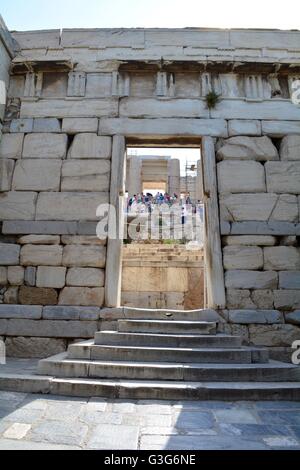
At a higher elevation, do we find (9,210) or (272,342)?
(9,210)

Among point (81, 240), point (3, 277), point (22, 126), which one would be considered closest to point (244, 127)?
point (81, 240)

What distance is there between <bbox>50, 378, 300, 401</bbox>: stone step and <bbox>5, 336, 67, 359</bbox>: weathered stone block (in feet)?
6.74

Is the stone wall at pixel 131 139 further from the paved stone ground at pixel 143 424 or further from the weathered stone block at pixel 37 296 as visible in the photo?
the paved stone ground at pixel 143 424

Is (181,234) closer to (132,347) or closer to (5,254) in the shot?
(5,254)

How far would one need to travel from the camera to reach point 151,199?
55.0 ft

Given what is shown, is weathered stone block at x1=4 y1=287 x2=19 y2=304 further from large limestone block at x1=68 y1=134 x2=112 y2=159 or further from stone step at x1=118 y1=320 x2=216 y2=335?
large limestone block at x1=68 y1=134 x2=112 y2=159

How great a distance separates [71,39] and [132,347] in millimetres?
6164

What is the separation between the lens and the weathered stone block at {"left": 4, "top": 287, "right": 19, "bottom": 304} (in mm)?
5520

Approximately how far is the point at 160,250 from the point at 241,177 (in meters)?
3.97

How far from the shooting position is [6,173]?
6.07m

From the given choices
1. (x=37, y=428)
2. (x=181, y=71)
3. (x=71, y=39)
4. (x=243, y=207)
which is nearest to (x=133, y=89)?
(x=181, y=71)

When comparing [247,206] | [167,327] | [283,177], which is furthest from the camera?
[283,177]

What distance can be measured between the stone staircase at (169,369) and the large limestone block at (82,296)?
3.33 feet

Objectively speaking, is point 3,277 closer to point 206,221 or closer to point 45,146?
point 45,146
